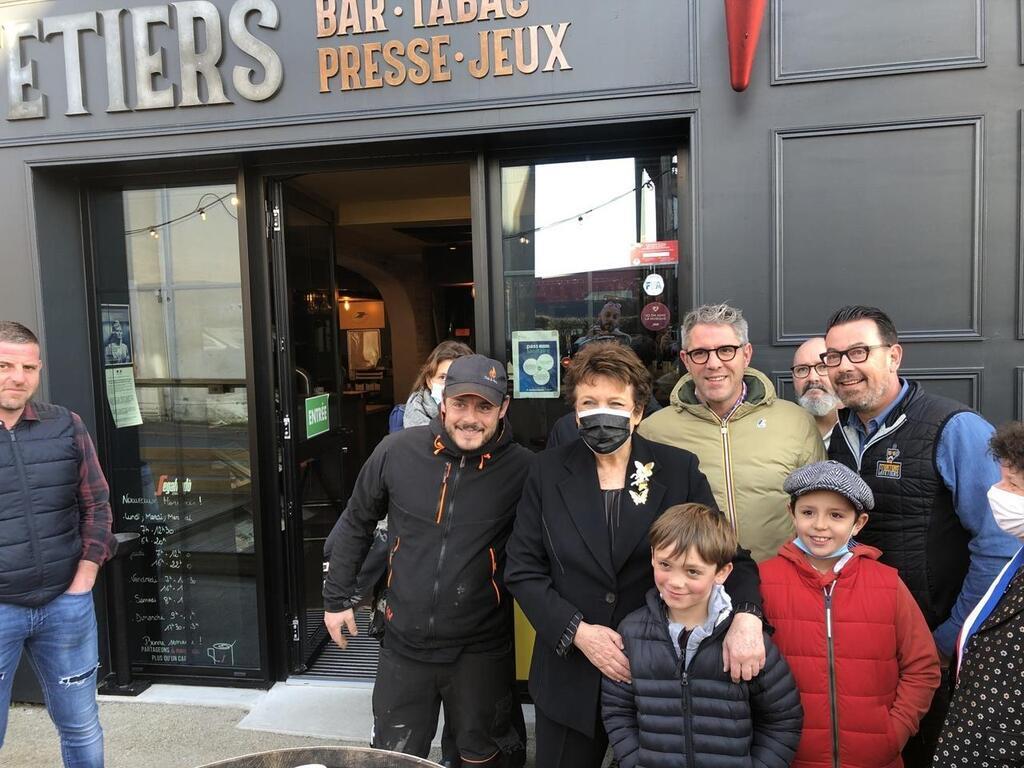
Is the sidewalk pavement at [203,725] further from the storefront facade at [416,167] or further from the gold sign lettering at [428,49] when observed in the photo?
the gold sign lettering at [428,49]

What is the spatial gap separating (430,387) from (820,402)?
70.1 inches

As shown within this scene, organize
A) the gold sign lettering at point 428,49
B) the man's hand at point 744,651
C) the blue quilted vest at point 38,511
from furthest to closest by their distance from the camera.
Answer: the gold sign lettering at point 428,49 < the blue quilted vest at point 38,511 < the man's hand at point 744,651

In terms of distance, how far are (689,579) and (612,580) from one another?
0.25m

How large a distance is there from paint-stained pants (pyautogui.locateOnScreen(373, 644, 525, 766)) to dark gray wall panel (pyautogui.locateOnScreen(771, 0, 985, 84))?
272 centimetres

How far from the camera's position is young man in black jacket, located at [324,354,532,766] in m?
2.19

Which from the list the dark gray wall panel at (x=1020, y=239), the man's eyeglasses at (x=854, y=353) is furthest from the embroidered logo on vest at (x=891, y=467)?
the dark gray wall panel at (x=1020, y=239)

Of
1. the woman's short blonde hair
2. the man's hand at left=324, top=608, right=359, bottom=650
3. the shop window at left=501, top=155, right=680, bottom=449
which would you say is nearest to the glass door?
the shop window at left=501, top=155, right=680, bottom=449

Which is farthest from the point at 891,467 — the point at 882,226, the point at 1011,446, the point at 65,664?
the point at 65,664

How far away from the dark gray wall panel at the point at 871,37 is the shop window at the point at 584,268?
0.69 meters

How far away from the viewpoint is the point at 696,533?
67.3 inches

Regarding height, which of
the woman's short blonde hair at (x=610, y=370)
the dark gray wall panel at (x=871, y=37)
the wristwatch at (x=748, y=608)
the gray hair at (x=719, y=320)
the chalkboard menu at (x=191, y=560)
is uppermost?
the dark gray wall panel at (x=871, y=37)

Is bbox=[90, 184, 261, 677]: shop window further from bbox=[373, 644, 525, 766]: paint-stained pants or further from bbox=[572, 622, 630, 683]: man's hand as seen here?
bbox=[572, 622, 630, 683]: man's hand

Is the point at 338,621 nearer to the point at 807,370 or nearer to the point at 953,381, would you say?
the point at 807,370

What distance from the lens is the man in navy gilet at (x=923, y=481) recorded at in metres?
1.95
